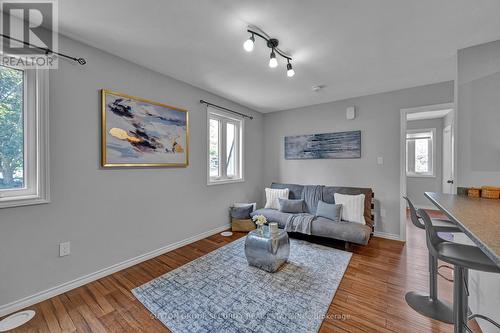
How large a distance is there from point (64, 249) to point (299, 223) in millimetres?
2776

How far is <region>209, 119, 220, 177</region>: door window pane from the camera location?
144 inches

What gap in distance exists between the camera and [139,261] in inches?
99.7

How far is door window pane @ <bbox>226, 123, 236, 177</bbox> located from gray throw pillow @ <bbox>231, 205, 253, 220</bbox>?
674mm

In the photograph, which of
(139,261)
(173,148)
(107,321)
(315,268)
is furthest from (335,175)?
(107,321)

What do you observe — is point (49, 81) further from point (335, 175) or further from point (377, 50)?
point (335, 175)

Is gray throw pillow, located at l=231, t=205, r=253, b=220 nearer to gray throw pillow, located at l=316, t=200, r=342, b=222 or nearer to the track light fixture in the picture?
gray throw pillow, located at l=316, t=200, r=342, b=222

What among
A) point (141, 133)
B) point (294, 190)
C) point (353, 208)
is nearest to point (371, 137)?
point (353, 208)

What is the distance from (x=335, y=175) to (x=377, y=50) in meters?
2.17

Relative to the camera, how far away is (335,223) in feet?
9.88

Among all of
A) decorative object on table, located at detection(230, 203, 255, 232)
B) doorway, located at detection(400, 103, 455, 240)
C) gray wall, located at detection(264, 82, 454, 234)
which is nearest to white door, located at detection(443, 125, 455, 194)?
doorway, located at detection(400, 103, 455, 240)

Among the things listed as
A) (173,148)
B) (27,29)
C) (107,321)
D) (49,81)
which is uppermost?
(27,29)

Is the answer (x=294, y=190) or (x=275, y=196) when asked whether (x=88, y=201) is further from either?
(x=294, y=190)

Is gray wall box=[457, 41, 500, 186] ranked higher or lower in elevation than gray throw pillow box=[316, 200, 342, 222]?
higher

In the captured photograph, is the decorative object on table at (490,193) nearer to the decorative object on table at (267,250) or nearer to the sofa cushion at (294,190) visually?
the decorative object on table at (267,250)
